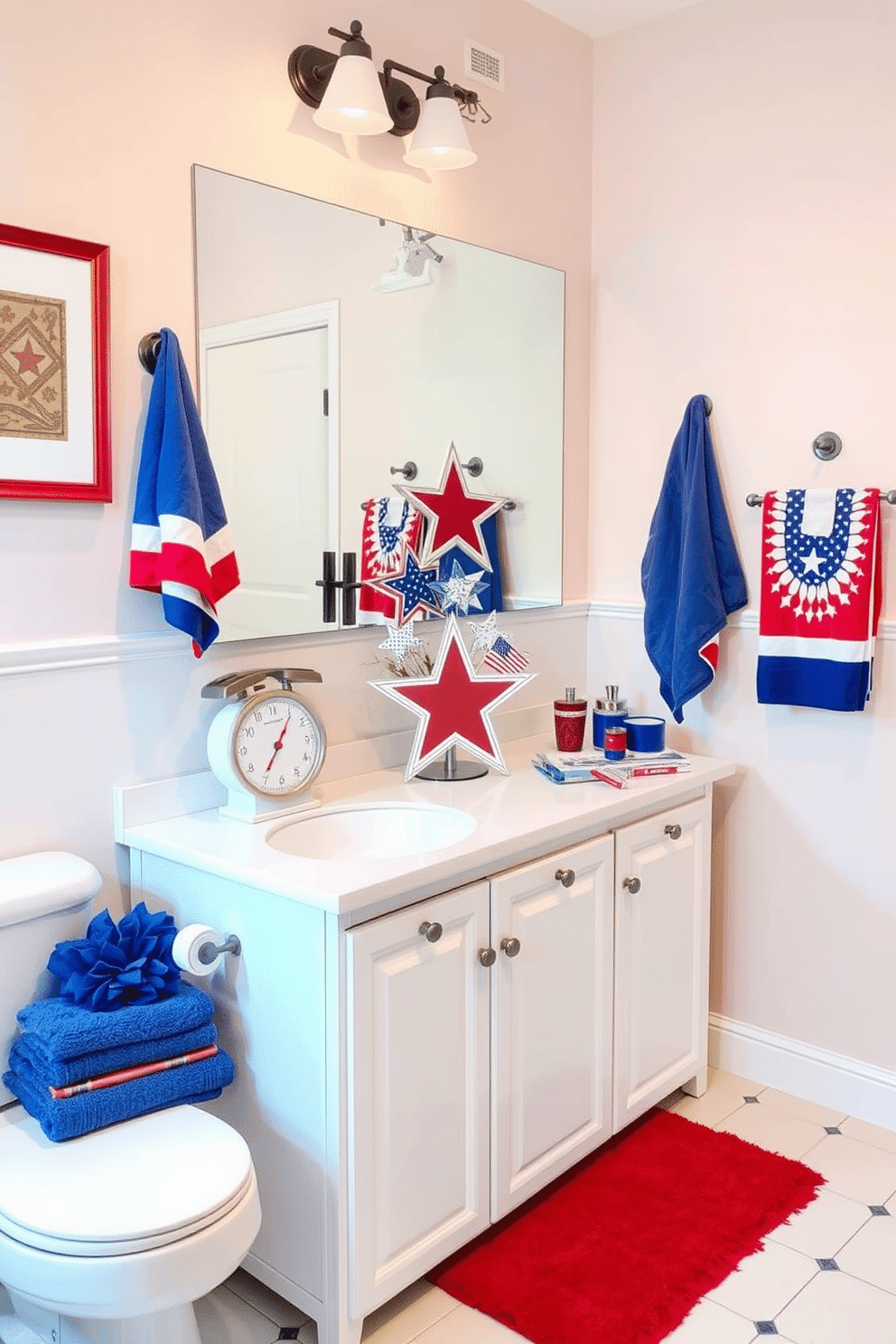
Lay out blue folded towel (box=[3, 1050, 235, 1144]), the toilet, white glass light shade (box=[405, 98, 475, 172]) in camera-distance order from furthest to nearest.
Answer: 1. white glass light shade (box=[405, 98, 475, 172])
2. blue folded towel (box=[3, 1050, 235, 1144])
3. the toilet

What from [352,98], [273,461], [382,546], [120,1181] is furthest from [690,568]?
[120,1181]

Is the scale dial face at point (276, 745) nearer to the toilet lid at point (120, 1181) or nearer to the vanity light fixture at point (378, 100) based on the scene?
the toilet lid at point (120, 1181)

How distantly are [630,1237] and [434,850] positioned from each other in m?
0.84

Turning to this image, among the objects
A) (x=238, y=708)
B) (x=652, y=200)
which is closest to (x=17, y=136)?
(x=238, y=708)

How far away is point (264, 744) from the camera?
207 cm

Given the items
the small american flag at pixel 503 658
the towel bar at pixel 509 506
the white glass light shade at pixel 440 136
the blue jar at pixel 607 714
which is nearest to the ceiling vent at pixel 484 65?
the white glass light shade at pixel 440 136

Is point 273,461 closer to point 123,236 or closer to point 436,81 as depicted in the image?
point 123,236

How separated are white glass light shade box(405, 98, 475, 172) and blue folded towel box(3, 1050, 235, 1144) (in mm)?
1712

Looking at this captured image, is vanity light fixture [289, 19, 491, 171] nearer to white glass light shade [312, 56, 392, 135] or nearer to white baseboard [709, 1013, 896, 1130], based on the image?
white glass light shade [312, 56, 392, 135]

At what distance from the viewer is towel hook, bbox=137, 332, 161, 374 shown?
1.97m

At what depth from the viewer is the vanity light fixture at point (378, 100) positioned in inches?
81.7

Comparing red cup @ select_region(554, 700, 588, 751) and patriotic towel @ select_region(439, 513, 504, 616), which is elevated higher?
patriotic towel @ select_region(439, 513, 504, 616)

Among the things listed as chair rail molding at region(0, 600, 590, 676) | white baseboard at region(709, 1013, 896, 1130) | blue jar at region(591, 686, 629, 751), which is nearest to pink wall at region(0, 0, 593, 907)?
chair rail molding at region(0, 600, 590, 676)

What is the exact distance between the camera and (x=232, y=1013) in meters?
1.89
